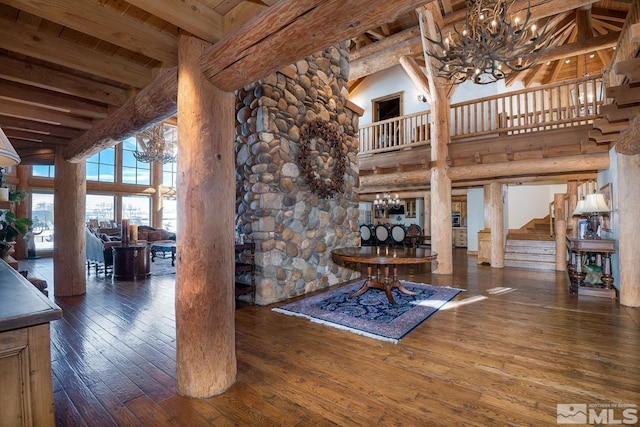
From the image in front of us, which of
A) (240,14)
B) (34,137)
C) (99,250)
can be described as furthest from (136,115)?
(99,250)

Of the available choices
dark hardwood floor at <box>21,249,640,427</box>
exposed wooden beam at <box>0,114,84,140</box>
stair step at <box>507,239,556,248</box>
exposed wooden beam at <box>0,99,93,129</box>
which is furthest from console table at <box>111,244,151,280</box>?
stair step at <box>507,239,556,248</box>

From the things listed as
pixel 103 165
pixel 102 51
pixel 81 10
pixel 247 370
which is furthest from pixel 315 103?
pixel 103 165

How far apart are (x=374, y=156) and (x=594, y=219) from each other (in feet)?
14.7

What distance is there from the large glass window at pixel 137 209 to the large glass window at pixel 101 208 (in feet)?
1.16

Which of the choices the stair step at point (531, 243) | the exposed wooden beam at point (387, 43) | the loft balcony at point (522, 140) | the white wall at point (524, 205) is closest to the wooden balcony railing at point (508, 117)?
the loft balcony at point (522, 140)

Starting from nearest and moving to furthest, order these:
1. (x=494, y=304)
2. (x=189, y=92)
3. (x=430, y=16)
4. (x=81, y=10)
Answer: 1. (x=81, y=10)
2. (x=189, y=92)
3. (x=494, y=304)
4. (x=430, y=16)

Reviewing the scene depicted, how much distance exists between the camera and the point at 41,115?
10.1 ft

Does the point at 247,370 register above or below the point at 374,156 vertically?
below

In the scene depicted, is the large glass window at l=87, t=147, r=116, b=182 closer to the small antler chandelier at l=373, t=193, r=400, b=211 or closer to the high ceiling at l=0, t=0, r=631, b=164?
the high ceiling at l=0, t=0, r=631, b=164

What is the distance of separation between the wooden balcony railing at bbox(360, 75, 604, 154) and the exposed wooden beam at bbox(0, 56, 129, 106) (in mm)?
5814

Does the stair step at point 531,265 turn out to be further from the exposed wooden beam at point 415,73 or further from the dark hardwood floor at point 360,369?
the exposed wooden beam at point 415,73

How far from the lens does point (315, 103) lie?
437 cm

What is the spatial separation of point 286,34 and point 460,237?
1205cm

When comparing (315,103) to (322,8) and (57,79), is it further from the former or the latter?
(322,8)
